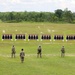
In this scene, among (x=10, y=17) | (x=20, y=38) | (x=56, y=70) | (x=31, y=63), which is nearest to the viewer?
(x=56, y=70)

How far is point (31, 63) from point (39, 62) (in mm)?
1244

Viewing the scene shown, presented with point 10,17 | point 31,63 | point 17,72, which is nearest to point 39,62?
point 31,63

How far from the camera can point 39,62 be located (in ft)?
114

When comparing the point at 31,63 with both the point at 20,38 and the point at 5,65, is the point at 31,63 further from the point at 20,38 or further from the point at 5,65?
the point at 20,38

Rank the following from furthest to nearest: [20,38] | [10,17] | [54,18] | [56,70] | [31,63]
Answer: [10,17] < [54,18] < [20,38] < [31,63] < [56,70]

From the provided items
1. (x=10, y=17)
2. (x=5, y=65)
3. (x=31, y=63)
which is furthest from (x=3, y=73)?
(x=10, y=17)

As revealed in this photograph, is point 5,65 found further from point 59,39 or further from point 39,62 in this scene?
point 59,39

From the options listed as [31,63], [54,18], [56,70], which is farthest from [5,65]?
[54,18]

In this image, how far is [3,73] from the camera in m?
28.2

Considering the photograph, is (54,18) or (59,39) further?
(54,18)

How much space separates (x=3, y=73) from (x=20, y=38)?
36.3 m

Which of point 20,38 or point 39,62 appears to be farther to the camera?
point 20,38

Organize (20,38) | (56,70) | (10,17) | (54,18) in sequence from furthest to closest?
(10,17), (54,18), (20,38), (56,70)

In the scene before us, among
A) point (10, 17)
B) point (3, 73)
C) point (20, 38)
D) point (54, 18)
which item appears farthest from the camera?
point (10, 17)
